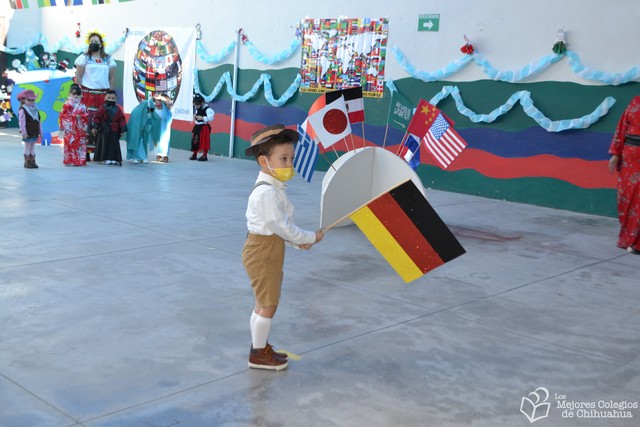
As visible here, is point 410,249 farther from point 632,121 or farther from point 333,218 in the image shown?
point 632,121

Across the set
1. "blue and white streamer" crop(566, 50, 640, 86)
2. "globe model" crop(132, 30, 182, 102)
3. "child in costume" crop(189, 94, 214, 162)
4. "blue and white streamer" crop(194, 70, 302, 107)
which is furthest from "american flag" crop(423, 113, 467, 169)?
"globe model" crop(132, 30, 182, 102)

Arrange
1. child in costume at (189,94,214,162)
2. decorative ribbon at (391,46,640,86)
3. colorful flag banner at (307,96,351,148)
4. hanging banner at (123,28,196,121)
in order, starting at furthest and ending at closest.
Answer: hanging banner at (123,28,196,121) < child in costume at (189,94,214,162) < decorative ribbon at (391,46,640,86) < colorful flag banner at (307,96,351,148)

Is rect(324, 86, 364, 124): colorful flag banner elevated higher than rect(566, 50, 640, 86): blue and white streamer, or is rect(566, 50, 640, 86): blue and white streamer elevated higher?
rect(566, 50, 640, 86): blue and white streamer

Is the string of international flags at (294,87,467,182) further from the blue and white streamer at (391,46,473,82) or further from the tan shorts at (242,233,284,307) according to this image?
the tan shorts at (242,233,284,307)

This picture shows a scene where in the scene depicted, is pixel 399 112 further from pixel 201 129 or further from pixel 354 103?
pixel 201 129

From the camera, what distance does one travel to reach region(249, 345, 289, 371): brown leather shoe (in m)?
3.61

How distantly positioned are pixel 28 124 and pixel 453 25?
605 centimetres

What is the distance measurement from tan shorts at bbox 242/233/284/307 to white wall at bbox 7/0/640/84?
21.9 ft

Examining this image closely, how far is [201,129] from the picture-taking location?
1258cm

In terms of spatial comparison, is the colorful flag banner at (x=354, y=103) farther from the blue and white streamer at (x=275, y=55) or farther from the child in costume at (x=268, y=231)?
the blue and white streamer at (x=275, y=55)

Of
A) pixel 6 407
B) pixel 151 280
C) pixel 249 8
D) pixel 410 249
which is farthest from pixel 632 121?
pixel 249 8

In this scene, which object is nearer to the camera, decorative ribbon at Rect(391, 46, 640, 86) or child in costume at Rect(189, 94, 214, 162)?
decorative ribbon at Rect(391, 46, 640, 86)

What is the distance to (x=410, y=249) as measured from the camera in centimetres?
386

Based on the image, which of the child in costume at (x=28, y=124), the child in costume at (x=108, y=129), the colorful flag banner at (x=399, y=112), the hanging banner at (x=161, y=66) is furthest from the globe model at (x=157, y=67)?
the colorful flag banner at (x=399, y=112)
